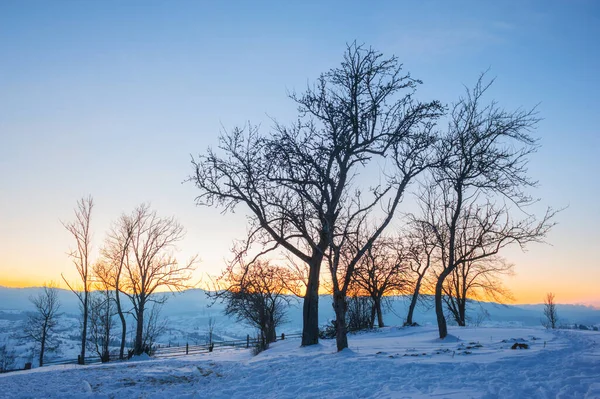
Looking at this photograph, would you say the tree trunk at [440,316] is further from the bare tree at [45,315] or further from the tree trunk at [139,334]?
the bare tree at [45,315]

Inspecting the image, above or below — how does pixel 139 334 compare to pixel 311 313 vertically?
below

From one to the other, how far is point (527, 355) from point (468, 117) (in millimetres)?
9432

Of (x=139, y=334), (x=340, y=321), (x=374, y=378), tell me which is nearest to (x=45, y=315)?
(x=139, y=334)

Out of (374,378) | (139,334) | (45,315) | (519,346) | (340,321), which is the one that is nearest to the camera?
(374,378)

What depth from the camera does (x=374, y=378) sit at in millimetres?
8008

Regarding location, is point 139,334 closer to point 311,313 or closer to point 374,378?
point 311,313

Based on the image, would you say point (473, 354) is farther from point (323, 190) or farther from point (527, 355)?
point (323, 190)

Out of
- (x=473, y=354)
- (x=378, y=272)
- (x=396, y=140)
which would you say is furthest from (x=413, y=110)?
(x=378, y=272)

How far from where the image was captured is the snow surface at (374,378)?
6.39 m

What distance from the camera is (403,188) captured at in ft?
45.9

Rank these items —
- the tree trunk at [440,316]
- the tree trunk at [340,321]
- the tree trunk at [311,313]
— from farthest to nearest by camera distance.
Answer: the tree trunk at [311,313]
the tree trunk at [440,316]
the tree trunk at [340,321]

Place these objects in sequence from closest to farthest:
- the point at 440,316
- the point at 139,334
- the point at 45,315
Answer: the point at 440,316 < the point at 139,334 < the point at 45,315

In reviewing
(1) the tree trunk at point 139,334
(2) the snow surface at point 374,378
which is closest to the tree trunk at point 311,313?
(2) the snow surface at point 374,378

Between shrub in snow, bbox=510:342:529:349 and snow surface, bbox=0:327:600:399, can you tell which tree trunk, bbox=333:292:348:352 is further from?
shrub in snow, bbox=510:342:529:349
